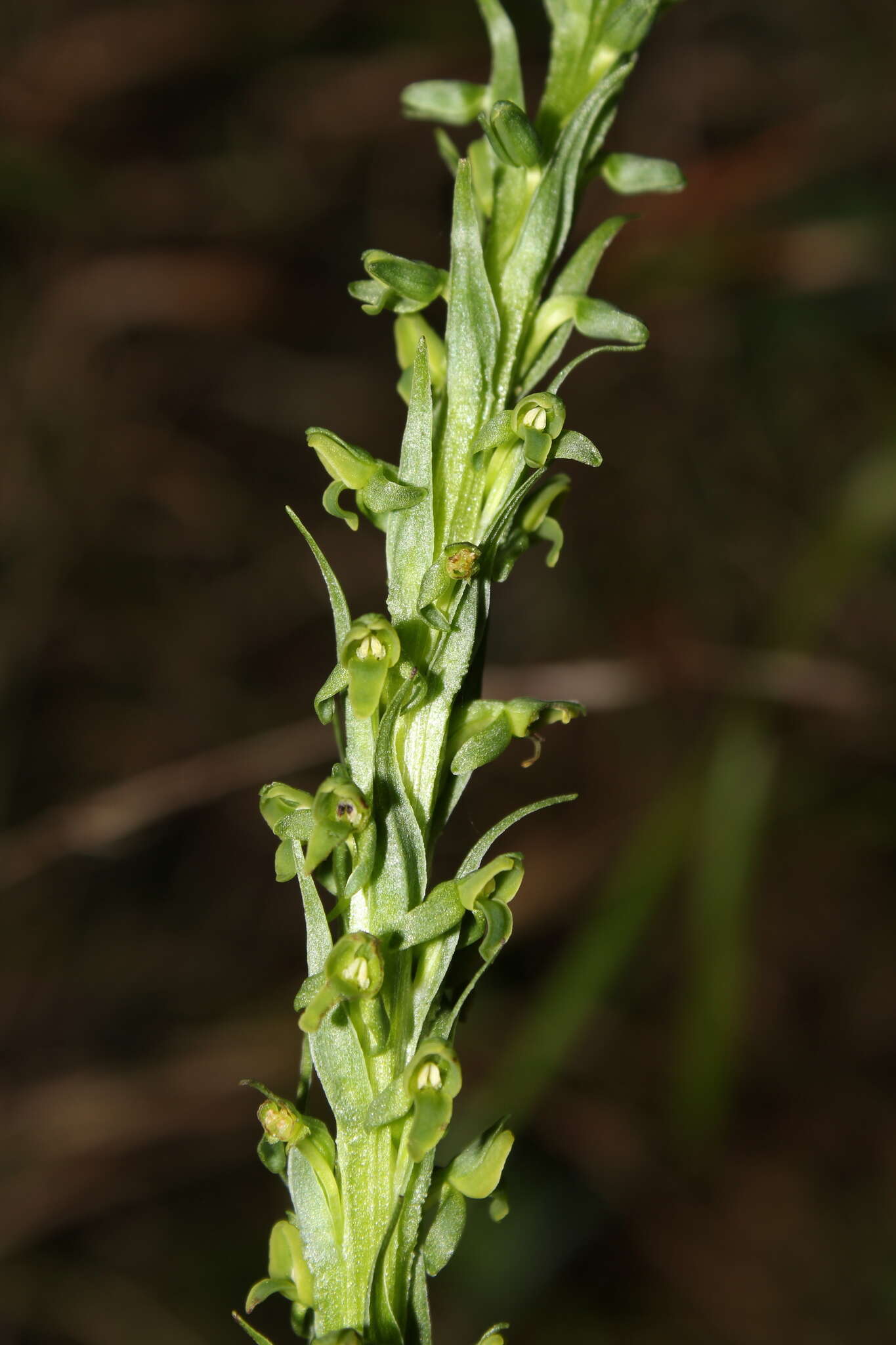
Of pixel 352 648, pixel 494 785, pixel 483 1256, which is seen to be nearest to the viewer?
pixel 352 648

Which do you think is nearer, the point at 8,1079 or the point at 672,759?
the point at 8,1079

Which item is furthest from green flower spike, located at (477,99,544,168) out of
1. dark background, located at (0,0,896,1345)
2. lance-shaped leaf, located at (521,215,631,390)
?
dark background, located at (0,0,896,1345)

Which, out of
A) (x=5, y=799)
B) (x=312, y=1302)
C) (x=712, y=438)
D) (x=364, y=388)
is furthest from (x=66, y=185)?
(x=312, y=1302)

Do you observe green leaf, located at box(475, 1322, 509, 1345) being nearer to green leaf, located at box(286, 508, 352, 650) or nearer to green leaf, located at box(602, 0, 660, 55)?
green leaf, located at box(286, 508, 352, 650)

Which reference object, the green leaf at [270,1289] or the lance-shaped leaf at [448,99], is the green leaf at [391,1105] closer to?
the green leaf at [270,1289]

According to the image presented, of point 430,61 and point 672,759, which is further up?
point 430,61

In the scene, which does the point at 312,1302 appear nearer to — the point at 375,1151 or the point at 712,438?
the point at 375,1151

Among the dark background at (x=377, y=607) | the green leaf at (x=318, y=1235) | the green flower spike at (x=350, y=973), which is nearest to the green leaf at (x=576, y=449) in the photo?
the green flower spike at (x=350, y=973)
